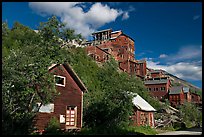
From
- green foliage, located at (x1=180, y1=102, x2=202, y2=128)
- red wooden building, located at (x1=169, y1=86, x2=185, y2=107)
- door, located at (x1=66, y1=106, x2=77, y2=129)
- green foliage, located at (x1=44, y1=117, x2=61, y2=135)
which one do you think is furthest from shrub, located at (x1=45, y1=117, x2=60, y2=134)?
red wooden building, located at (x1=169, y1=86, x2=185, y2=107)

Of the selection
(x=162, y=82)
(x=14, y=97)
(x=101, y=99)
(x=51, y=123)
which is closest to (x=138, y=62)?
(x=162, y=82)

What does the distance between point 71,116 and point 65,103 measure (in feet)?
4.29

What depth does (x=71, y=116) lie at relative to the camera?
19328 millimetres

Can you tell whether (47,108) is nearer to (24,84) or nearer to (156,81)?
(24,84)

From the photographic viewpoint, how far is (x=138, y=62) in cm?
7094

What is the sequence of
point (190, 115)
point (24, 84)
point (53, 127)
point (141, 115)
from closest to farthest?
point (24, 84), point (53, 127), point (141, 115), point (190, 115)

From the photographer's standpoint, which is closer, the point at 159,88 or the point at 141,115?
the point at 141,115

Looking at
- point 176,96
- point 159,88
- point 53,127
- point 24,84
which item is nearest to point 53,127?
point 53,127

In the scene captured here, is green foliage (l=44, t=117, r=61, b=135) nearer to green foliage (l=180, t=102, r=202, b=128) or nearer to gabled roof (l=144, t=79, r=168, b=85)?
green foliage (l=180, t=102, r=202, b=128)

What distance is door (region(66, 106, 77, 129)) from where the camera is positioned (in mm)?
18984

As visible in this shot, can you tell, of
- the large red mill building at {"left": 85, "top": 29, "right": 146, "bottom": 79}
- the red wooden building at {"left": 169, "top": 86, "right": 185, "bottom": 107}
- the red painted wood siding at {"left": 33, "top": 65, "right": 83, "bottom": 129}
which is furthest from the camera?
the large red mill building at {"left": 85, "top": 29, "right": 146, "bottom": 79}

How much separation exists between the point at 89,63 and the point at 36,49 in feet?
83.3

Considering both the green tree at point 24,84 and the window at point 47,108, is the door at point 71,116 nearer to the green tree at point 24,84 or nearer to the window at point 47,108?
the window at point 47,108

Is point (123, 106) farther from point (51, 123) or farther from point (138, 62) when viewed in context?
point (138, 62)
